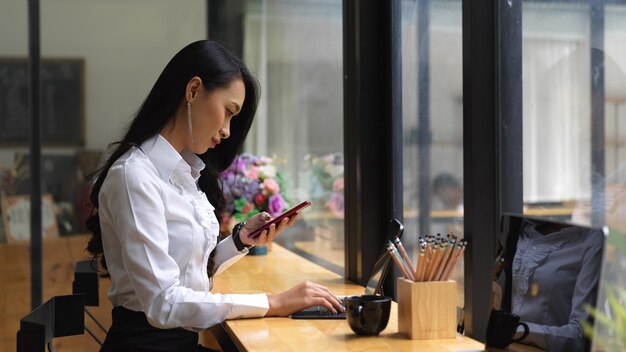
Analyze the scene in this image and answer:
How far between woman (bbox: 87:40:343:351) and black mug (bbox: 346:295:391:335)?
21cm

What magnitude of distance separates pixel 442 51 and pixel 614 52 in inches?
29.6

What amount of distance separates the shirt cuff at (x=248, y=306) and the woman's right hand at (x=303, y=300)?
2 cm

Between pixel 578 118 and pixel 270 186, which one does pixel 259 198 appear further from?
pixel 578 118

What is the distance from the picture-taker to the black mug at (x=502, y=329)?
1.40 meters

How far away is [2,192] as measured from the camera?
4.24 m

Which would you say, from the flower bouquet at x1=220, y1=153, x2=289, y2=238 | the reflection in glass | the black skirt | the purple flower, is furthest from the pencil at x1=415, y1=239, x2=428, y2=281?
the purple flower

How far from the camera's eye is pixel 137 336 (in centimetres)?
197

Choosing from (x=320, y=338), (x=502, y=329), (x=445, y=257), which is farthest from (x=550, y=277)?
(x=320, y=338)

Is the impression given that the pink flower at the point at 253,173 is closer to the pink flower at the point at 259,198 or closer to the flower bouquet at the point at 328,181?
the pink flower at the point at 259,198

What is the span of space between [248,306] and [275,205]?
4.94 ft

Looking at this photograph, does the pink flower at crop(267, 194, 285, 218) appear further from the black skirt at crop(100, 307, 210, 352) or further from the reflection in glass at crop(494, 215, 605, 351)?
the reflection in glass at crop(494, 215, 605, 351)

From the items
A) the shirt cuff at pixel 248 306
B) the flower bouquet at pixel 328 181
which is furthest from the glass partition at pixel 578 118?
the flower bouquet at pixel 328 181

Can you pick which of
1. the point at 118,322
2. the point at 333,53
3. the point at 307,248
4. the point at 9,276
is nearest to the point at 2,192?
the point at 9,276

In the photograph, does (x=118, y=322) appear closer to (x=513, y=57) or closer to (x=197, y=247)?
(x=197, y=247)
